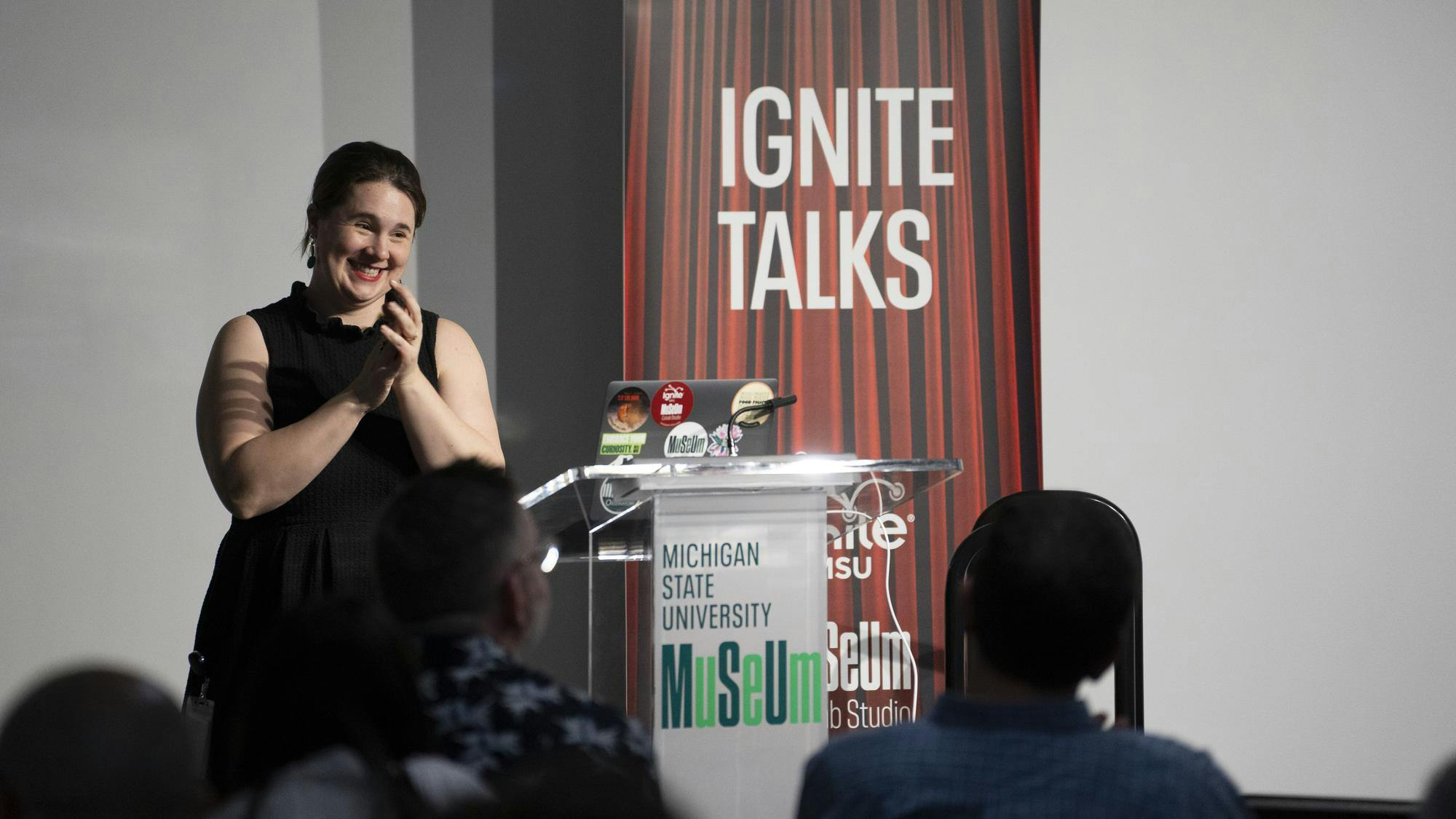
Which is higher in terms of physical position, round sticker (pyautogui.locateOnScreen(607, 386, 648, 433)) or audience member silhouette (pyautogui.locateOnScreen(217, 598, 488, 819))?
round sticker (pyautogui.locateOnScreen(607, 386, 648, 433))

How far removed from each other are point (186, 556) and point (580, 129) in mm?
1806

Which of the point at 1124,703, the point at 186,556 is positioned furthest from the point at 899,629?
the point at 186,556

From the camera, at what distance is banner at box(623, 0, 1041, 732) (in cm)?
338

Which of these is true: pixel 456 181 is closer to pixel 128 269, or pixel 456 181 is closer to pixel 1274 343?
pixel 128 269

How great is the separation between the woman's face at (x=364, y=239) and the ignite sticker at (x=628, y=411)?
45 centimetres

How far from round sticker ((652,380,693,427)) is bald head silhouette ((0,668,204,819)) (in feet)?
4.80

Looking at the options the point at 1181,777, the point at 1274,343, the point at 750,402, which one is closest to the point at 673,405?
the point at 750,402

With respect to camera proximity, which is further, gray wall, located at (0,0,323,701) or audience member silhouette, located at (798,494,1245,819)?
gray wall, located at (0,0,323,701)

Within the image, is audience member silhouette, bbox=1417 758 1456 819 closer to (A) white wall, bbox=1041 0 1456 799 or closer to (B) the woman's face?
(B) the woman's face

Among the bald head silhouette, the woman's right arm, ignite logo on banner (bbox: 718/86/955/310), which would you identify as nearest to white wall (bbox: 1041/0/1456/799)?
ignite logo on banner (bbox: 718/86/955/310)

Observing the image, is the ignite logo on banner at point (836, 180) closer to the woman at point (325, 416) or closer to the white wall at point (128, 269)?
the white wall at point (128, 269)

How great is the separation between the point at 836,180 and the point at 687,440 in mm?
1517

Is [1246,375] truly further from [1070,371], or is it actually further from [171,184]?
[171,184]

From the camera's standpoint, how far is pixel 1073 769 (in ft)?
3.40
